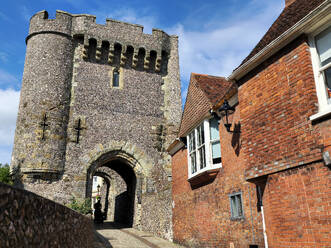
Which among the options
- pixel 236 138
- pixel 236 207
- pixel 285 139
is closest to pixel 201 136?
pixel 236 138

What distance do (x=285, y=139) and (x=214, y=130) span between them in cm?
416

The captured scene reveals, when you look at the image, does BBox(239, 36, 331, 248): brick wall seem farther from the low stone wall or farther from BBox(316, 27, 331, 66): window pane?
the low stone wall

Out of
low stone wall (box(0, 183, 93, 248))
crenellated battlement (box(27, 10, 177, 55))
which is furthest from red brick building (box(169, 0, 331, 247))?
crenellated battlement (box(27, 10, 177, 55))

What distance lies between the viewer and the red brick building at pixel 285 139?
539 cm

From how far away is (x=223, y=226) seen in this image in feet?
29.4

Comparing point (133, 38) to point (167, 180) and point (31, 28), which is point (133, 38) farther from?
point (167, 180)

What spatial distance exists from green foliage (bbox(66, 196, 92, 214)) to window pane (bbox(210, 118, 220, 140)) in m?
8.73

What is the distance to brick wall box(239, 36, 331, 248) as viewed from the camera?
5.32 metres

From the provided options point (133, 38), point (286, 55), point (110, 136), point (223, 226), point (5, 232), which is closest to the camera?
point (5, 232)

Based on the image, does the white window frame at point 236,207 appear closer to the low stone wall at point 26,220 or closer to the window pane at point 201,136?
the window pane at point 201,136

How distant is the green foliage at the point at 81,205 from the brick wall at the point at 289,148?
1118cm

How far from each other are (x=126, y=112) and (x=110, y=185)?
1081cm

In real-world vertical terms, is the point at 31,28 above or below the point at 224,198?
above

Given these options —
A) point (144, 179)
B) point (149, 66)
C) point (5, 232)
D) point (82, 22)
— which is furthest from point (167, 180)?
point (5, 232)
